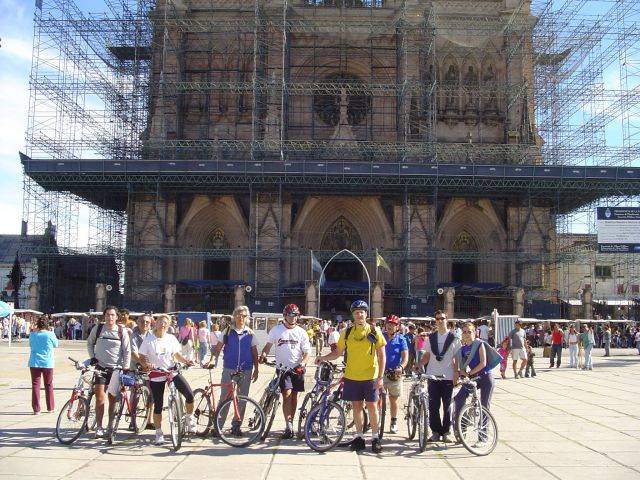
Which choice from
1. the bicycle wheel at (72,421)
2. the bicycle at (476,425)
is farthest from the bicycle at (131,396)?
the bicycle at (476,425)

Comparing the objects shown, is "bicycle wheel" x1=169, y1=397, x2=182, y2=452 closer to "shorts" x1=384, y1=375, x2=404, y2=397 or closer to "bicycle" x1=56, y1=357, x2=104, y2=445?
"bicycle" x1=56, y1=357, x2=104, y2=445

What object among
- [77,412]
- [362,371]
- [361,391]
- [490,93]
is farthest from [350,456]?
[490,93]

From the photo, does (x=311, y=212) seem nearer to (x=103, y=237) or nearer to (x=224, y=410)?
(x=103, y=237)

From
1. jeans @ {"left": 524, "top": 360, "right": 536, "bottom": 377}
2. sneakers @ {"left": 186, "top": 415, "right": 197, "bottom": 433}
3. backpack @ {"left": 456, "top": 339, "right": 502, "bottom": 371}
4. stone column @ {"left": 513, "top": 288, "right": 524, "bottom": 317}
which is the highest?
stone column @ {"left": 513, "top": 288, "right": 524, "bottom": 317}

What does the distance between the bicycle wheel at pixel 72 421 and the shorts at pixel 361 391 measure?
3.64m

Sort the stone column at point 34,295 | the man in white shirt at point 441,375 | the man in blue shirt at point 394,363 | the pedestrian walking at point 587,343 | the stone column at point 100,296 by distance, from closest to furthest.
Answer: the man in white shirt at point 441,375 → the man in blue shirt at point 394,363 → the pedestrian walking at point 587,343 → the stone column at point 100,296 → the stone column at point 34,295

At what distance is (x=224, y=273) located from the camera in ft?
150

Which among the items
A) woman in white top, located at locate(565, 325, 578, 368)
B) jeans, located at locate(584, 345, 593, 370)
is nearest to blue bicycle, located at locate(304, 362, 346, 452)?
jeans, located at locate(584, 345, 593, 370)

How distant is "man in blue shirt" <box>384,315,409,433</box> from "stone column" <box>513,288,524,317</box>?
96.6 ft

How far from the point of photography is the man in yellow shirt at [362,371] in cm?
1021

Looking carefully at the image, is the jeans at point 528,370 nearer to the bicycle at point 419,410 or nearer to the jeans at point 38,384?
the bicycle at point 419,410

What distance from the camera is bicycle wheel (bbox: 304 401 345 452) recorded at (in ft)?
33.3

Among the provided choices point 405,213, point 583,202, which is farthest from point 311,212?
point 583,202

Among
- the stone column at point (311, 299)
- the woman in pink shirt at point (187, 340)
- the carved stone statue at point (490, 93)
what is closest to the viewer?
the woman in pink shirt at point (187, 340)
